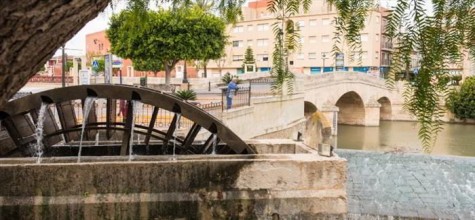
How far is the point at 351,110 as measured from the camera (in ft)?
126

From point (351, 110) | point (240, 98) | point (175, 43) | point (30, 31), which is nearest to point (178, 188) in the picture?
point (30, 31)

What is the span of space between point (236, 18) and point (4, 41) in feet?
7.15

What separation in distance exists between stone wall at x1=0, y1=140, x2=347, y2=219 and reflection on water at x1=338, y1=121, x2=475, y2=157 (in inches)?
657

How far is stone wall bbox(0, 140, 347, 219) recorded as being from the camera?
601 cm

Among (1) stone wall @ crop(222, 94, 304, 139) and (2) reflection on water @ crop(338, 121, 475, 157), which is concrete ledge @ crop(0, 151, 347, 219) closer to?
(1) stone wall @ crop(222, 94, 304, 139)

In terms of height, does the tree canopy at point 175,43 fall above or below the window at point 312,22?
above

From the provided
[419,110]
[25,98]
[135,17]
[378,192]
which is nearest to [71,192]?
[25,98]

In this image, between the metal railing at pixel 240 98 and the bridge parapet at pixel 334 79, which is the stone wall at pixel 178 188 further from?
the bridge parapet at pixel 334 79

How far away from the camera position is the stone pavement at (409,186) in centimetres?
959

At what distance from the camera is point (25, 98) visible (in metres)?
7.53

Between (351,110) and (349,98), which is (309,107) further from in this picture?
(351,110)

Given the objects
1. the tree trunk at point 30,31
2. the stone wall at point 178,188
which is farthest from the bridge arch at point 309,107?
the tree trunk at point 30,31

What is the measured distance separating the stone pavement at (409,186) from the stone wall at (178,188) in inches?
131

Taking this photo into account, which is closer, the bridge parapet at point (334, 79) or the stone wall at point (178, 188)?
the stone wall at point (178, 188)
